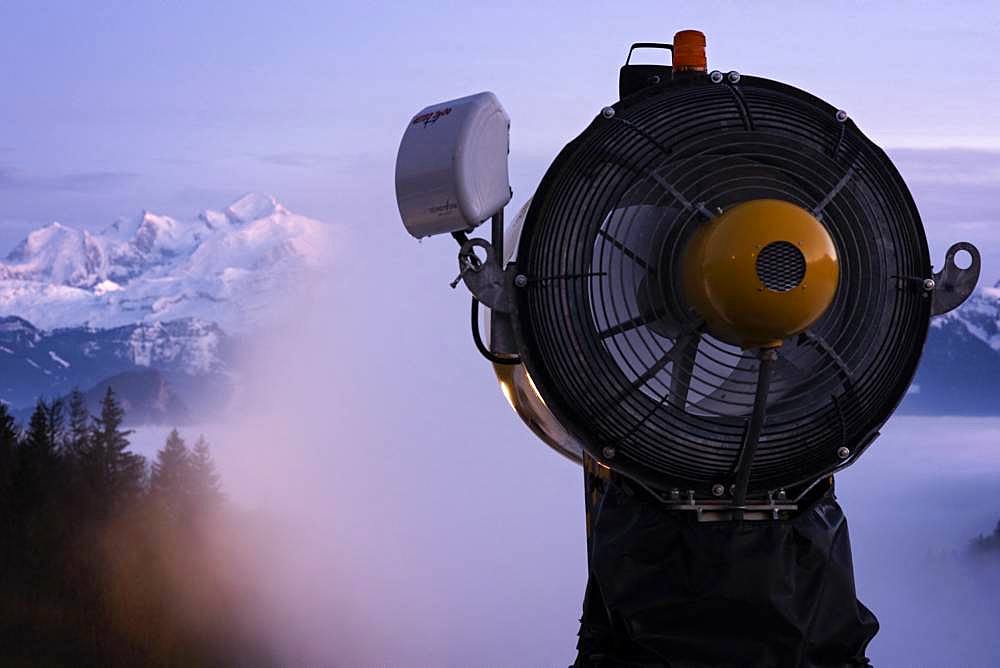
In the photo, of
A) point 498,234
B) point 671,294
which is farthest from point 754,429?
point 498,234

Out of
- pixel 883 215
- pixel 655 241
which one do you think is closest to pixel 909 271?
pixel 883 215

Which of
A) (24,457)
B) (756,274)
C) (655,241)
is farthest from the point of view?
(24,457)

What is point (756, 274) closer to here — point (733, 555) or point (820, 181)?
point (820, 181)

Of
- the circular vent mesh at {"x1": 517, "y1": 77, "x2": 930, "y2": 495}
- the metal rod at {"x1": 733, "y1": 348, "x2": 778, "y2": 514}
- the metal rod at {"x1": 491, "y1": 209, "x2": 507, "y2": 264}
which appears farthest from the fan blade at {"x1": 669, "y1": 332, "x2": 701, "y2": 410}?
the metal rod at {"x1": 491, "y1": 209, "x2": 507, "y2": 264}

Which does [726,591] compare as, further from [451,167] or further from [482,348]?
[451,167]

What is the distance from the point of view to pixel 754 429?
8.04 ft

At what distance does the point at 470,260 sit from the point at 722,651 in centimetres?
87

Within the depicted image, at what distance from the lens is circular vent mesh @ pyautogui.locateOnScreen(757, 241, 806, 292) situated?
2279 mm

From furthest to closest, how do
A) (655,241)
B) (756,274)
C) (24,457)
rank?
(24,457) < (655,241) < (756,274)

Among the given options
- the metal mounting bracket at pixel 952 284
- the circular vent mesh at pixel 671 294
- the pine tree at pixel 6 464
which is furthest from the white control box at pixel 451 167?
the pine tree at pixel 6 464

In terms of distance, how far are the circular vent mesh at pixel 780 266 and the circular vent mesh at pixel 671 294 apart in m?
0.25

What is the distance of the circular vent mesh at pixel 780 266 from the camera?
228 cm

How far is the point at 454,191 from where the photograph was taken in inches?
103

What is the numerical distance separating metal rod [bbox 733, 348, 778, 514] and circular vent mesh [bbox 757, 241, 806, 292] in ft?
0.49
